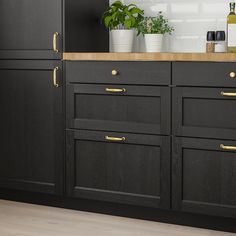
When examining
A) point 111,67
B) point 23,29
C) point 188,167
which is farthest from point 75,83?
point 188,167

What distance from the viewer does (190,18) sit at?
366 centimetres

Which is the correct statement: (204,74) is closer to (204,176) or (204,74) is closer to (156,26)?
(204,176)

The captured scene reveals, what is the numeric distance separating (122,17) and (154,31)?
22 centimetres

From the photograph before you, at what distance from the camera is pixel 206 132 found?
305 centimetres

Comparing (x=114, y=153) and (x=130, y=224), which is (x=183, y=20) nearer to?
(x=114, y=153)

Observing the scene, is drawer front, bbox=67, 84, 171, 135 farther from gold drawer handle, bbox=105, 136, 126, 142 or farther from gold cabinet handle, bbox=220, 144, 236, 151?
gold cabinet handle, bbox=220, 144, 236, 151

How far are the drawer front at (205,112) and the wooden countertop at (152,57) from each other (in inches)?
6.3

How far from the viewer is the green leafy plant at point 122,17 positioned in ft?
12.1

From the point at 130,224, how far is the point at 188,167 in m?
0.46

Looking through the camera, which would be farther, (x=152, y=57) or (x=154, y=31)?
(x=154, y=31)

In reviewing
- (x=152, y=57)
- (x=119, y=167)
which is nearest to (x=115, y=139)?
(x=119, y=167)

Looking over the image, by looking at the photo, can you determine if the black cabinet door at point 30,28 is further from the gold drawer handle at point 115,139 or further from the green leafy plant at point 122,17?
the gold drawer handle at point 115,139

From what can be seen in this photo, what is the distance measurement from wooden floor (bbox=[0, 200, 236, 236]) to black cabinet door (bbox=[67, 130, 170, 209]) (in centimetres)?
12

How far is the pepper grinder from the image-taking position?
3.37 meters
